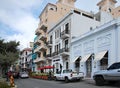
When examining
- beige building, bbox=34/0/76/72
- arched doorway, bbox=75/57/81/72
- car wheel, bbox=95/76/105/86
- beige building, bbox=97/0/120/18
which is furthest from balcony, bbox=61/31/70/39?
beige building, bbox=97/0/120/18

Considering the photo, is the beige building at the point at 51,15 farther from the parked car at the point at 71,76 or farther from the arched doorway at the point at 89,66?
the parked car at the point at 71,76

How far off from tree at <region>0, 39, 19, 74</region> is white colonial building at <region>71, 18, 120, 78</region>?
12385 mm

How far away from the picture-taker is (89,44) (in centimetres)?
3175

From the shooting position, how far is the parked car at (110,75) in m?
18.1

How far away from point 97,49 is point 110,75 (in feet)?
36.3

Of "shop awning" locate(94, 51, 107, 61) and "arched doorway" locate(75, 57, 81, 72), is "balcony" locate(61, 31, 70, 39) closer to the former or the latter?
"arched doorway" locate(75, 57, 81, 72)

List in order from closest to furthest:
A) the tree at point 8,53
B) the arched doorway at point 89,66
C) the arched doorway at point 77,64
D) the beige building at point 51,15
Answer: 1. the arched doorway at point 89,66
2. the arched doorway at point 77,64
3. the tree at point 8,53
4. the beige building at point 51,15

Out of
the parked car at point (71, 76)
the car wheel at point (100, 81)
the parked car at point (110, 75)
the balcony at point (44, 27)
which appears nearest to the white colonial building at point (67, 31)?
the balcony at point (44, 27)

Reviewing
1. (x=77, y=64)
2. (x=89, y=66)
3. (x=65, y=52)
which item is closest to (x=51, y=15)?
(x=65, y=52)

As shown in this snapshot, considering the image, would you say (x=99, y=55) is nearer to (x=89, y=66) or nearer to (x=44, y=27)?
(x=89, y=66)

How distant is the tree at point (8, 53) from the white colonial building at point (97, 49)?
1238cm

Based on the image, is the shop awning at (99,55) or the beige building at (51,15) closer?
the shop awning at (99,55)

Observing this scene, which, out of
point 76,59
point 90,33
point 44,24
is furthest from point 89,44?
point 44,24

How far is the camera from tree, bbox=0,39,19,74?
42.4 m
